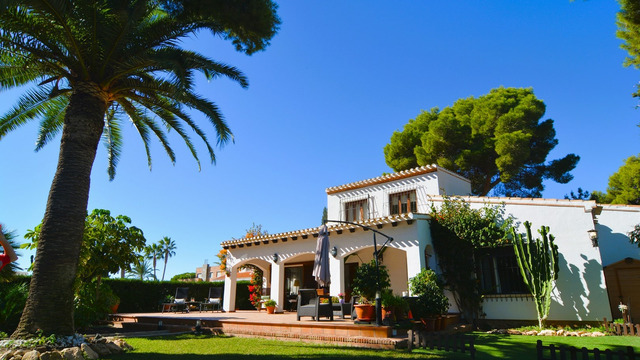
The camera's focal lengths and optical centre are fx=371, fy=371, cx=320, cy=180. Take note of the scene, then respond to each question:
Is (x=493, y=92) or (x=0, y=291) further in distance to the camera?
A: (x=493, y=92)

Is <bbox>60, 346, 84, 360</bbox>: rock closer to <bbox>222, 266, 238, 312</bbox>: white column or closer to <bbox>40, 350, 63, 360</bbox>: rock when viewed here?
<bbox>40, 350, 63, 360</bbox>: rock

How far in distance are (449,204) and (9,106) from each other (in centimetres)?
1445

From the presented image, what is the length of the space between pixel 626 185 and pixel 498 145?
7024 mm

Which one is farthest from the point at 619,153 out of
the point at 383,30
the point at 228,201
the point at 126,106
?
the point at 126,106

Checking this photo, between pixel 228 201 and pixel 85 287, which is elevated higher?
pixel 228 201

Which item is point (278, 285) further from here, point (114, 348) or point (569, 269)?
point (569, 269)

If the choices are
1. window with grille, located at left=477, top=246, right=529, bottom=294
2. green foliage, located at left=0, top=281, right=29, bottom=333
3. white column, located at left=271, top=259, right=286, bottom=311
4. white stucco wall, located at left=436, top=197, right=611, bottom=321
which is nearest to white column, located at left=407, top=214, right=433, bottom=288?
window with grille, located at left=477, top=246, right=529, bottom=294

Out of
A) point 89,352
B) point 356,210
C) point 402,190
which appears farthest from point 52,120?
point 402,190

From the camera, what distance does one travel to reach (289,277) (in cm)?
1920

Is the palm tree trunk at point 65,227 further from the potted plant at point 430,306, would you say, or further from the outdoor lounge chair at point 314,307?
the potted plant at point 430,306

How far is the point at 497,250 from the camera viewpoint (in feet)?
44.7

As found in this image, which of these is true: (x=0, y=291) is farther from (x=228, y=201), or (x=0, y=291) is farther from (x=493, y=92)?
(x=493, y=92)

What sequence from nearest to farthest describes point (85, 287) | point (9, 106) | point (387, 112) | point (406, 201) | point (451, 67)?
point (9, 106) → point (85, 287) → point (451, 67) → point (406, 201) → point (387, 112)

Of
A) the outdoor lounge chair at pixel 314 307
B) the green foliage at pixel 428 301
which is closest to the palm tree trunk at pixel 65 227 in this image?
the outdoor lounge chair at pixel 314 307
